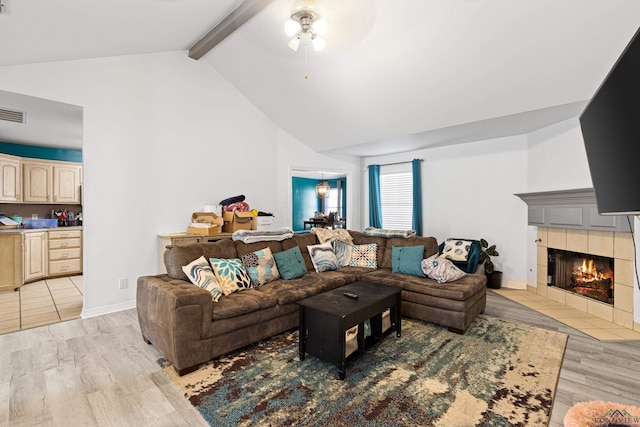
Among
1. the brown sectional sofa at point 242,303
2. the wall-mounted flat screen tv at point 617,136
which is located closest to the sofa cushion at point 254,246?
the brown sectional sofa at point 242,303

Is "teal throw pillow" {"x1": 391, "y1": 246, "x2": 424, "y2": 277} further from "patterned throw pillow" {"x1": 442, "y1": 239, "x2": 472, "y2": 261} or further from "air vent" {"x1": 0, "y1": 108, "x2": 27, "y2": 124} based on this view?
"air vent" {"x1": 0, "y1": 108, "x2": 27, "y2": 124}

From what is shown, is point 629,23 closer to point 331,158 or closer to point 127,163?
point 331,158

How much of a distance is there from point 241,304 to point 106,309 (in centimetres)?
226

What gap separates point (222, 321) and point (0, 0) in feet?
8.82

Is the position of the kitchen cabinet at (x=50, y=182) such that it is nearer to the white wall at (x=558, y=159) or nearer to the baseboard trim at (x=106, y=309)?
the baseboard trim at (x=106, y=309)

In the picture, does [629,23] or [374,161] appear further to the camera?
[374,161]

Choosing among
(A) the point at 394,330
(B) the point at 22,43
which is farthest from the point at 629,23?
(B) the point at 22,43

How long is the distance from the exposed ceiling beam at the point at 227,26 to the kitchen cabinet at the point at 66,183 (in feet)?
11.1

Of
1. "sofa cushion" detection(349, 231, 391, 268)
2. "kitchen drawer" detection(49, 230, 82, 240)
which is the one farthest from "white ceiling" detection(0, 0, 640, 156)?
"kitchen drawer" detection(49, 230, 82, 240)

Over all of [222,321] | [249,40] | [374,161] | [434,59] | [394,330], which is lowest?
[394,330]

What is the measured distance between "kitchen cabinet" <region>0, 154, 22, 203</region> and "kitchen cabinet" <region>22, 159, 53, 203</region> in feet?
0.26

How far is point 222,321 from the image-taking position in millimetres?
2502

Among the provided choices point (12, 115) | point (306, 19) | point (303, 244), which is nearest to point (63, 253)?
point (12, 115)

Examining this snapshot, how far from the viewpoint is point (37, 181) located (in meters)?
5.32
